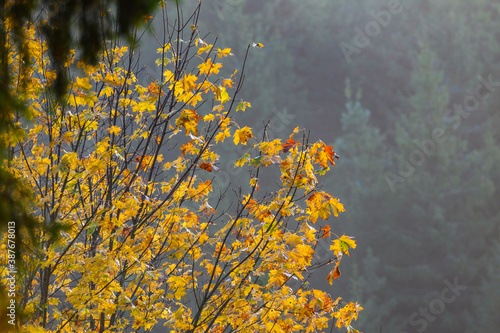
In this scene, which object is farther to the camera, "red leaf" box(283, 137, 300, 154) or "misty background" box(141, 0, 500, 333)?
"misty background" box(141, 0, 500, 333)

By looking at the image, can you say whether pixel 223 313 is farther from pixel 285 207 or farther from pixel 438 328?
pixel 438 328

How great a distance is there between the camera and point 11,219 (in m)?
1.31

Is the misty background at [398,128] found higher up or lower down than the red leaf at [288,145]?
higher up

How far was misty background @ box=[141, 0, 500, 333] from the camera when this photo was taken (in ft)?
46.8

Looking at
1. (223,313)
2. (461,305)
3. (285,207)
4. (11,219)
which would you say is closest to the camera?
(11,219)

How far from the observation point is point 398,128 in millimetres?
17031

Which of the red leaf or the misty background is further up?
the misty background

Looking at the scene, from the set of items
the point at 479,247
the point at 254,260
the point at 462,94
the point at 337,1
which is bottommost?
the point at 254,260

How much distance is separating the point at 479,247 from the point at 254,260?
1354cm

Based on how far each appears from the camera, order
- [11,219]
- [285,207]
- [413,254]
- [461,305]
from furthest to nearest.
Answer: [413,254] → [461,305] → [285,207] → [11,219]

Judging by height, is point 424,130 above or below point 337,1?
below

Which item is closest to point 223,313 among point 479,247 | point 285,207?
point 285,207

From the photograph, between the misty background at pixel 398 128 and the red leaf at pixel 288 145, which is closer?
the red leaf at pixel 288 145

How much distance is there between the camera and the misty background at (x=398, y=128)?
14.2 metres
